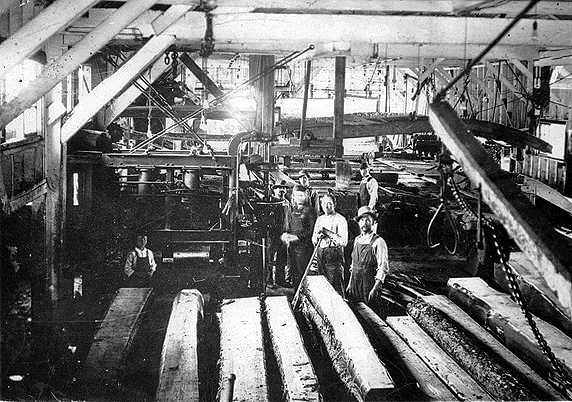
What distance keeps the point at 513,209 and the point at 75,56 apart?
4.32m

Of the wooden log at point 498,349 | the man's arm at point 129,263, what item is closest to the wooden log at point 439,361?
the wooden log at point 498,349

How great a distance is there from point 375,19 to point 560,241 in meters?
3.38

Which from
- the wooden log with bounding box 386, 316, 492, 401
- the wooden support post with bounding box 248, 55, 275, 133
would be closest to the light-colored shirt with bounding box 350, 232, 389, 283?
the wooden log with bounding box 386, 316, 492, 401

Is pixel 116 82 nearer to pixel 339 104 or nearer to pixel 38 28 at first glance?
pixel 38 28

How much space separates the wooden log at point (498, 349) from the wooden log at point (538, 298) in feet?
1.99

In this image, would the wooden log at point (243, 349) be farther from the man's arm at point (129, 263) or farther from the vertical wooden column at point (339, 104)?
the man's arm at point (129, 263)

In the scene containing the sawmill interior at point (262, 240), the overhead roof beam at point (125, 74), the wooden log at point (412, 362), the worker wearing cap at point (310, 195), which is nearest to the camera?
the sawmill interior at point (262, 240)

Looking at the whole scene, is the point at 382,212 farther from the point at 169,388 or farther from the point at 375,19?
the point at 169,388

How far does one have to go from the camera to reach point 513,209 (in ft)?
9.91

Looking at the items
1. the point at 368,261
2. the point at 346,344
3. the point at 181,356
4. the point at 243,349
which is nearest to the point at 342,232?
the point at 368,261

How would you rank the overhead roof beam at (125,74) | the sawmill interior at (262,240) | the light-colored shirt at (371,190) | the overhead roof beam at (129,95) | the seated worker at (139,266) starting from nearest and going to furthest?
the sawmill interior at (262,240)
the overhead roof beam at (125,74)
the overhead roof beam at (129,95)
the seated worker at (139,266)
the light-colored shirt at (371,190)

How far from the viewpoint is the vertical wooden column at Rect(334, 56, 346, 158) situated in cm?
725

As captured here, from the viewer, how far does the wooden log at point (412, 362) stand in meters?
4.96

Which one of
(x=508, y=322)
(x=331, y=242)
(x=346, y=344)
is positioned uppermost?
(x=331, y=242)
